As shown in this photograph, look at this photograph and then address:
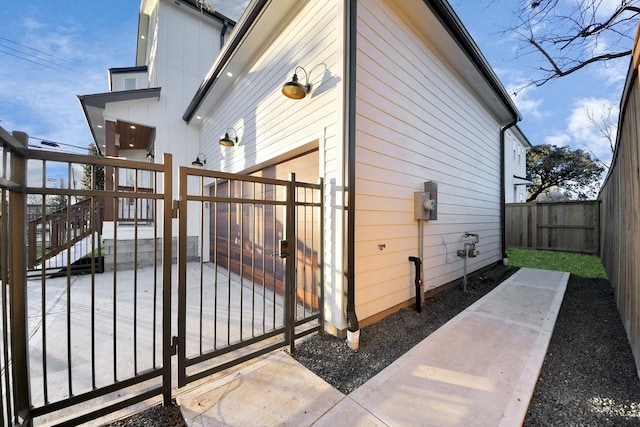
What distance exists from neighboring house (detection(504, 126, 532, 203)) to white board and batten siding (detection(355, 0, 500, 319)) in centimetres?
964

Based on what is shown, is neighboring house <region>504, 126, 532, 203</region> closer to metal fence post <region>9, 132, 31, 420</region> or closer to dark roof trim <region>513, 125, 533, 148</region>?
dark roof trim <region>513, 125, 533, 148</region>

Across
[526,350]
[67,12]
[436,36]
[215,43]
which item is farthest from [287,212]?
[67,12]

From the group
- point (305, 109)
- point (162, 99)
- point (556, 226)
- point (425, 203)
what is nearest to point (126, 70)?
point (162, 99)

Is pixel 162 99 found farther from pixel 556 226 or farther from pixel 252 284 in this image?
pixel 556 226

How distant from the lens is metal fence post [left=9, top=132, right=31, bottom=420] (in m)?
1.48

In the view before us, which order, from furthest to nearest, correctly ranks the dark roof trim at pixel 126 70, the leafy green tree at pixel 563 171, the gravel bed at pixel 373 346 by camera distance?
the leafy green tree at pixel 563 171
the dark roof trim at pixel 126 70
the gravel bed at pixel 373 346

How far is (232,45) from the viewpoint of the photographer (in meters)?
4.61

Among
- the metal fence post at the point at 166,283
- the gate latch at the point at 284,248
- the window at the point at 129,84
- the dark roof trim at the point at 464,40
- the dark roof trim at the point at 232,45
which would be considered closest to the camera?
the metal fence post at the point at 166,283

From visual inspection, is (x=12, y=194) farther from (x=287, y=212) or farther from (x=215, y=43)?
(x=215, y=43)

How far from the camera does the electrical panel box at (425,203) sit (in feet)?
12.4

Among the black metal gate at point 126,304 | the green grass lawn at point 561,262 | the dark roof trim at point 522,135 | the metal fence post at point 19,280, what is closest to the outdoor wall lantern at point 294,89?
the black metal gate at point 126,304

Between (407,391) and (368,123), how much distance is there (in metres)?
2.76

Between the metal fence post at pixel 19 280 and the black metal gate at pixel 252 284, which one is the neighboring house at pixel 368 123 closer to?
the black metal gate at pixel 252 284

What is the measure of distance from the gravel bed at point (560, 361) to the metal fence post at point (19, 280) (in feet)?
1.93
